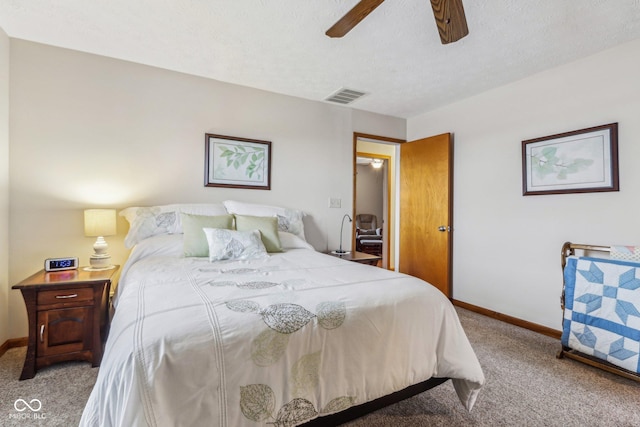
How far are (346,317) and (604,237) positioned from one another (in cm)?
248

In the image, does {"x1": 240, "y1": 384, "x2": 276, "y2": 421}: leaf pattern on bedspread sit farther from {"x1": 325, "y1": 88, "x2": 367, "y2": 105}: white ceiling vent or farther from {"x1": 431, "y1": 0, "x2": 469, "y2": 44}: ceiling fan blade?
{"x1": 325, "y1": 88, "x2": 367, "y2": 105}: white ceiling vent

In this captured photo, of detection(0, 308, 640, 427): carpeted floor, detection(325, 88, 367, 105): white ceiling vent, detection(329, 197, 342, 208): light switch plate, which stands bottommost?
detection(0, 308, 640, 427): carpeted floor

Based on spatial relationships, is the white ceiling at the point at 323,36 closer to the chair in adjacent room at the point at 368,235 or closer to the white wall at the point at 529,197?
the white wall at the point at 529,197

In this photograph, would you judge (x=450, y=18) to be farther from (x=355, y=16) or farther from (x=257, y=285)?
(x=257, y=285)

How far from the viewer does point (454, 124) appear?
373 centimetres

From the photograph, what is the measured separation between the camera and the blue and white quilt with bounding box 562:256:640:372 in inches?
79.4

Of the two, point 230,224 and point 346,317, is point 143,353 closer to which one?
point 346,317

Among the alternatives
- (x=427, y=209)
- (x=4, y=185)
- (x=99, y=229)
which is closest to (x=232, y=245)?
(x=99, y=229)

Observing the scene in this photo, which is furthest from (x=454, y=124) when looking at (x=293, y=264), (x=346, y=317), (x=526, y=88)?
(x=346, y=317)

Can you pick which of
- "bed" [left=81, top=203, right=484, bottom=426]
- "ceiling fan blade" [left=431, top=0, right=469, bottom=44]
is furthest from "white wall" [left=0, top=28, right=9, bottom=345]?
"ceiling fan blade" [left=431, top=0, right=469, bottom=44]

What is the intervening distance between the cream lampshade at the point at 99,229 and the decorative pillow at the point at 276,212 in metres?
0.95

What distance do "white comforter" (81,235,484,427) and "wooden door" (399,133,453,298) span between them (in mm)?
2217

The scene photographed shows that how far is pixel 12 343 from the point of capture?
95.0 inches

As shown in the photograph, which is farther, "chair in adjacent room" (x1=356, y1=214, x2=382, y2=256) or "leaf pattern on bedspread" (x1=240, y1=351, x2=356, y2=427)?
"chair in adjacent room" (x1=356, y1=214, x2=382, y2=256)
